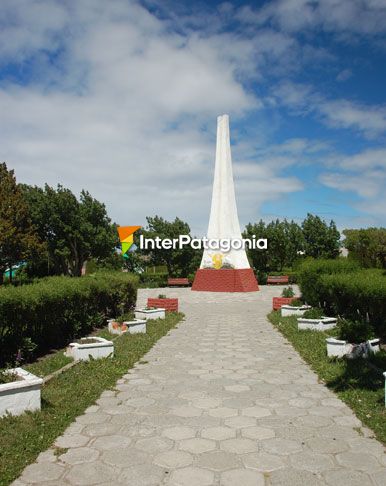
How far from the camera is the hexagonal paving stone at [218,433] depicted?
13.2 ft

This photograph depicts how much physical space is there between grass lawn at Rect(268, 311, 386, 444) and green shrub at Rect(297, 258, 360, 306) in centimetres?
433

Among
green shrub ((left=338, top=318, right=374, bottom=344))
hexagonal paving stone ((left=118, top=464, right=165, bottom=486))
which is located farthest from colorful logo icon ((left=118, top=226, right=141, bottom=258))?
hexagonal paving stone ((left=118, top=464, right=165, bottom=486))

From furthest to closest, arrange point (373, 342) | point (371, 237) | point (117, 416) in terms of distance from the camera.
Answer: point (371, 237) → point (373, 342) → point (117, 416)

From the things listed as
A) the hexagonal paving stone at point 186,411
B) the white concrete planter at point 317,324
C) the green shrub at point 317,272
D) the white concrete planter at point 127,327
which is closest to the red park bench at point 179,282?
the green shrub at point 317,272

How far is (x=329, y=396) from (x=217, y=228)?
21528mm

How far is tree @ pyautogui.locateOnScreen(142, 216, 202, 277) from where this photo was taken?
112 ft

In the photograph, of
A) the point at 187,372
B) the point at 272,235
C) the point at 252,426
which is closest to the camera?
the point at 252,426

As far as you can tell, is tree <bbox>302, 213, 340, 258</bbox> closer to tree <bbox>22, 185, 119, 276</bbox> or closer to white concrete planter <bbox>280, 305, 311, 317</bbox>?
tree <bbox>22, 185, 119, 276</bbox>

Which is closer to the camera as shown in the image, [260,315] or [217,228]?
[260,315]

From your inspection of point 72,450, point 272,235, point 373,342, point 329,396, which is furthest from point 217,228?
point 72,450

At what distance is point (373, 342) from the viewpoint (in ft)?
24.5

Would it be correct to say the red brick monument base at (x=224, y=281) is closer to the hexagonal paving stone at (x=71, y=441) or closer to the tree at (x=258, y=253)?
the tree at (x=258, y=253)

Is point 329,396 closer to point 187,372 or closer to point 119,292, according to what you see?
point 187,372

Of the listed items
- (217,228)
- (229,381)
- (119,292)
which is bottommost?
(229,381)
